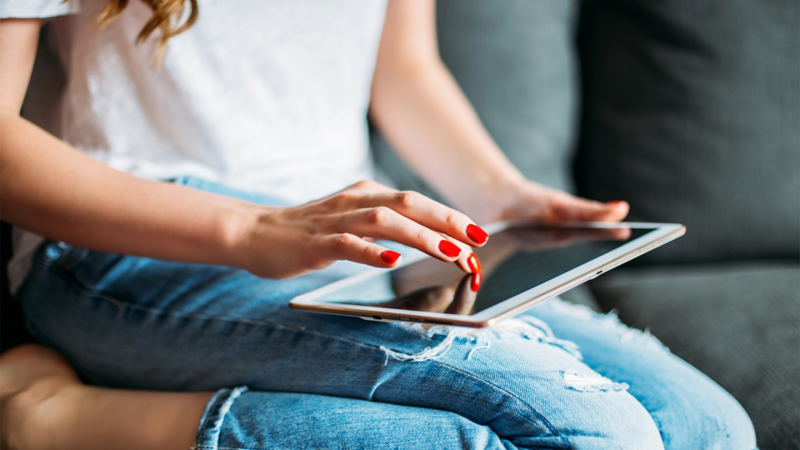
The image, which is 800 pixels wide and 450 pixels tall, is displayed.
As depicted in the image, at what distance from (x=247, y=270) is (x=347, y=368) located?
13 cm

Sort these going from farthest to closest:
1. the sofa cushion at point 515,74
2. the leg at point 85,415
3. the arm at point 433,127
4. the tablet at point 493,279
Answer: the sofa cushion at point 515,74, the arm at point 433,127, the leg at point 85,415, the tablet at point 493,279

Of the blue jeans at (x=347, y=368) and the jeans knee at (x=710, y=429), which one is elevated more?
the blue jeans at (x=347, y=368)

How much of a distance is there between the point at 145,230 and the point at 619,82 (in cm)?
95

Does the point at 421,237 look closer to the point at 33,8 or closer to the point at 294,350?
the point at 294,350

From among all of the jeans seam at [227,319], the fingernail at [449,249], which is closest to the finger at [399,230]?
the fingernail at [449,249]

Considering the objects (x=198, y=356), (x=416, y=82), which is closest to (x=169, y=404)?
(x=198, y=356)

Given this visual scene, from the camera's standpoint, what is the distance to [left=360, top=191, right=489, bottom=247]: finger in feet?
1.57

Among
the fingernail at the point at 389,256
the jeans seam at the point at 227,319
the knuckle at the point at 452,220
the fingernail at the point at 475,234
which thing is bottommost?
the jeans seam at the point at 227,319

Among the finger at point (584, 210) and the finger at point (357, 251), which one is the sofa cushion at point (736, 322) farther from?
the finger at point (357, 251)

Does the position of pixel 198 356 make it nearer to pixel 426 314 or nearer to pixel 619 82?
pixel 426 314

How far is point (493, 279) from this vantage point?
545 mm

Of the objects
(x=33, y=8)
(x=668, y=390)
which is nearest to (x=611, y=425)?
(x=668, y=390)

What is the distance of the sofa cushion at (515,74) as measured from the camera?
107 cm

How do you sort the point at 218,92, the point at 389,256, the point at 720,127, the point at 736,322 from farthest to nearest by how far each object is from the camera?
1. the point at 720,127
2. the point at 736,322
3. the point at 218,92
4. the point at 389,256
